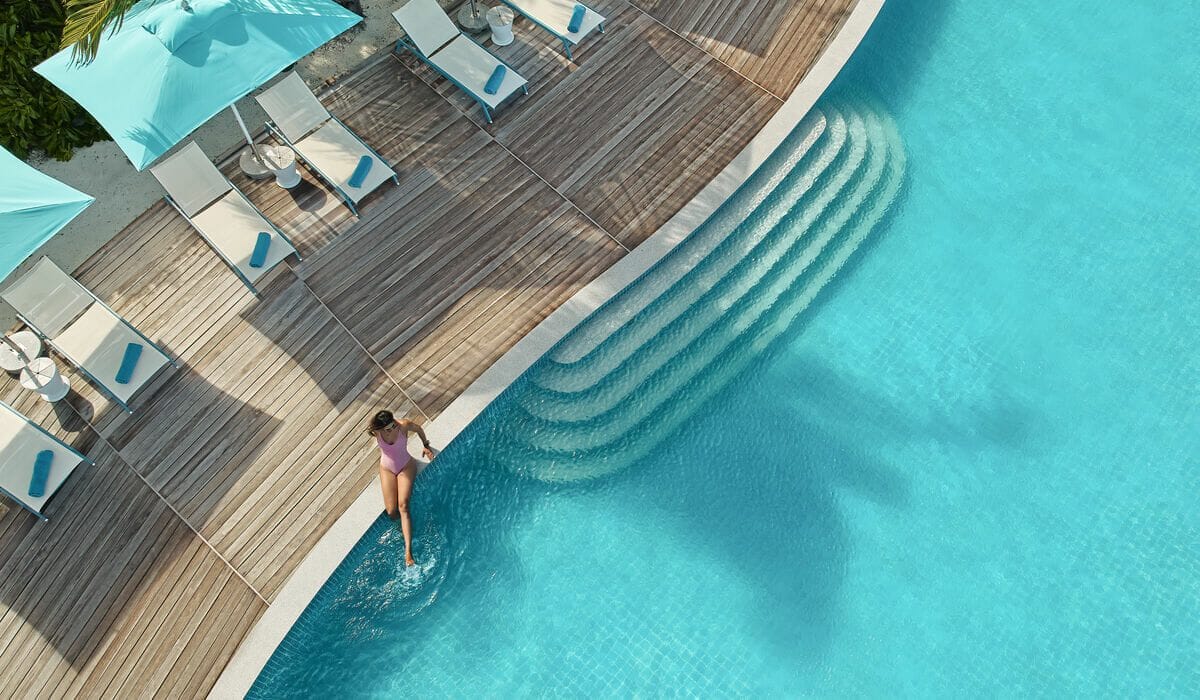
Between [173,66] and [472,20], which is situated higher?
[173,66]

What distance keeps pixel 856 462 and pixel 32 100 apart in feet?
40.4

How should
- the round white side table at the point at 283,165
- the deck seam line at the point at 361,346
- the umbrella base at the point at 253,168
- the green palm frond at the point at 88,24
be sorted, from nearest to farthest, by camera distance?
the green palm frond at the point at 88,24
the deck seam line at the point at 361,346
the round white side table at the point at 283,165
the umbrella base at the point at 253,168

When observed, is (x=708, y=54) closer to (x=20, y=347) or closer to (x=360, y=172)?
(x=360, y=172)

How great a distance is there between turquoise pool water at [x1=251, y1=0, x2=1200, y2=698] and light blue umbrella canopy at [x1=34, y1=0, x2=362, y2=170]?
4898 millimetres

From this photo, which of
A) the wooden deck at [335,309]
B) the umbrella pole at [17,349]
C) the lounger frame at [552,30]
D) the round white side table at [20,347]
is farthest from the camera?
the lounger frame at [552,30]

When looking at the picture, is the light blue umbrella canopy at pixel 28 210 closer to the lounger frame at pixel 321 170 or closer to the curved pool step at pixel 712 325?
the lounger frame at pixel 321 170

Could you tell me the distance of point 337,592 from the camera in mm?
9930

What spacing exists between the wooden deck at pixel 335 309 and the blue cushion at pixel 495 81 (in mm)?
442

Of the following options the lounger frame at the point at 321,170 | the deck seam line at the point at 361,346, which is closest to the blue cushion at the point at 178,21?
the lounger frame at the point at 321,170

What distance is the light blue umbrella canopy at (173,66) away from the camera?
966 cm

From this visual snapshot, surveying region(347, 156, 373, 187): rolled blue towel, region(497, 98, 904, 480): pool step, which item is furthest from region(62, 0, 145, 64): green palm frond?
region(497, 98, 904, 480): pool step

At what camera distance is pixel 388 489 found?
9.80 m

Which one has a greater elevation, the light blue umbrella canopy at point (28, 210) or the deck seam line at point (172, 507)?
the light blue umbrella canopy at point (28, 210)

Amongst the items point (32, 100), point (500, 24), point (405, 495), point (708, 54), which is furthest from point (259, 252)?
point (708, 54)
